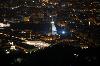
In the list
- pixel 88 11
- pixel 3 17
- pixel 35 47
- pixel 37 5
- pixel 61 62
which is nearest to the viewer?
pixel 61 62

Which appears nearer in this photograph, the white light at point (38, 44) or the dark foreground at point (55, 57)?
the dark foreground at point (55, 57)

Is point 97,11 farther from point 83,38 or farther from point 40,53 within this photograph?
point 40,53

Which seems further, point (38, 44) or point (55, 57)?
point (38, 44)

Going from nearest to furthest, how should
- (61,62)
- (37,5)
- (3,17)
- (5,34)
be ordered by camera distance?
(61,62), (5,34), (3,17), (37,5)

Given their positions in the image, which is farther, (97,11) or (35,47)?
(97,11)

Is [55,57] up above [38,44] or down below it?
above

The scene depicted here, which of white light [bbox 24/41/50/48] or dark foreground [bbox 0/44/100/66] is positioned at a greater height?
dark foreground [bbox 0/44/100/66]

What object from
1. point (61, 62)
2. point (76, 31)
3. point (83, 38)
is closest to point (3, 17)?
point (76, 31)

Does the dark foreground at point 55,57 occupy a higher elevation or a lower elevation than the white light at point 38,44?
higher

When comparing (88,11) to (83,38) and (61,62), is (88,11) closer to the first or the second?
(83,38)

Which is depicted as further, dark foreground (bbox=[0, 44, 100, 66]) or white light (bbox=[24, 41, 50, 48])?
white light (bbox=[24, 41, 50, 48])
